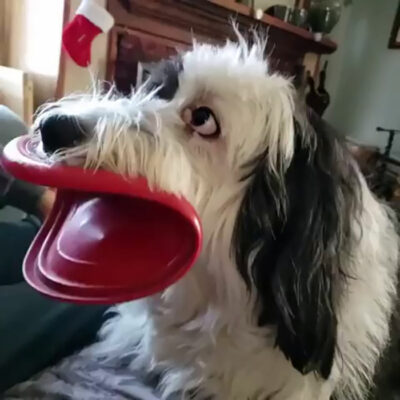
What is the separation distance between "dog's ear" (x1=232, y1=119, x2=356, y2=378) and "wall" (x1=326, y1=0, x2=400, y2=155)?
126 inches

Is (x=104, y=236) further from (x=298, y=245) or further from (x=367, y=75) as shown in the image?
(x=367, y=75)

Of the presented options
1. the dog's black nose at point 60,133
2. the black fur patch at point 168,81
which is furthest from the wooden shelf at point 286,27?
the dog's black nose at point 60,133

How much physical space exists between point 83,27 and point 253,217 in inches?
39.0

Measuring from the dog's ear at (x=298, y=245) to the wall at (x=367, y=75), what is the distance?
320 centimetres

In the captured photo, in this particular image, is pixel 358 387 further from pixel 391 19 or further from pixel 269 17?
pixel 391 19

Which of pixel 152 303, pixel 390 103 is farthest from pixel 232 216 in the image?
pixel 390 103

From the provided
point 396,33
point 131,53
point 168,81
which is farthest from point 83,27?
point 396,33

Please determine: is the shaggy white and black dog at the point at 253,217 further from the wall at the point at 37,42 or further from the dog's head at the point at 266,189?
the wall at the point at 37,42

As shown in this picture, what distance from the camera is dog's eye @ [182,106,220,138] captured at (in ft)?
2.48

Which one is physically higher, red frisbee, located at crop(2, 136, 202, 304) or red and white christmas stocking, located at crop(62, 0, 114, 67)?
red and white christmas stocking, located at crop(62, 0, 114, 67)

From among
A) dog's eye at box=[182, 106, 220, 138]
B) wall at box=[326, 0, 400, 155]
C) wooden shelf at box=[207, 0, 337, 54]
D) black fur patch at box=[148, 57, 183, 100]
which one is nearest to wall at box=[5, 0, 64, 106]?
wooden shelf at box=[207, 0, 337, 54]

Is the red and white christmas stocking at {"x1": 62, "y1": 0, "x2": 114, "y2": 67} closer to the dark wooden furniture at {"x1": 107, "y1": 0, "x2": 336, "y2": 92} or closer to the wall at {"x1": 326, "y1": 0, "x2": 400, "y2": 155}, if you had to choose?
the dark wooden furniture at {"x1": 107, "y1": 0, "x2": 336, "y2": 92}

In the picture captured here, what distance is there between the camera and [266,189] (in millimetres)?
753

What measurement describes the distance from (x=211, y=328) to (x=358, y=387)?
0.25 meters
